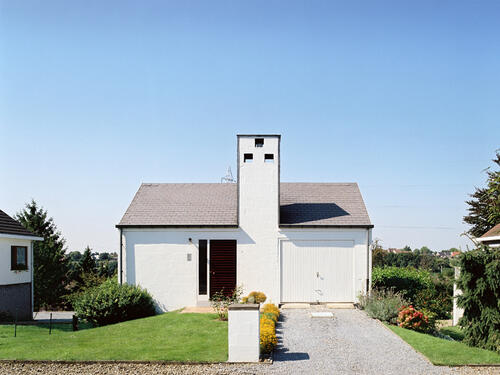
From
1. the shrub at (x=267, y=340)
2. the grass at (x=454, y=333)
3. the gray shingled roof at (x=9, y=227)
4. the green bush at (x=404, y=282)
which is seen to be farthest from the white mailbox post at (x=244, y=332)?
the gray shingled roof at (x=9, y=227)

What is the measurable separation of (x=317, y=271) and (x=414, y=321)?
5.01m

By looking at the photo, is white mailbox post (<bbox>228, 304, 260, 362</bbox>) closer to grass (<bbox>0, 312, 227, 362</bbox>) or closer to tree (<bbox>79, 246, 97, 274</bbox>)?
grass (<bbox>0, 312, 227, 362</bbox>)

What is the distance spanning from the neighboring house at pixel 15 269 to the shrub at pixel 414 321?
53.1 ft

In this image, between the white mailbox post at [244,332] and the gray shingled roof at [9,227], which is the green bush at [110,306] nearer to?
the gray shingled roof at [9,227]

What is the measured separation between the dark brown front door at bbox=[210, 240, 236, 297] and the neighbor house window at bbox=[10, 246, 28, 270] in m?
9.80

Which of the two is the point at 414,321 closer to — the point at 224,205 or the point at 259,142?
the point at 259,142

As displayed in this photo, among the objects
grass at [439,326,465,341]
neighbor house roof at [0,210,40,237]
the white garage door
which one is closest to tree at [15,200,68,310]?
neighbor house roof at [0,210,40,237]

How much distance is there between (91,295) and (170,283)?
3.27 m

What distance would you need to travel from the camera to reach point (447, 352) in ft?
38.4

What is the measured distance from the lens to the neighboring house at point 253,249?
18.8 m

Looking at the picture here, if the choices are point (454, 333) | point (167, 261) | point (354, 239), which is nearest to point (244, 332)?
point (167, 261)

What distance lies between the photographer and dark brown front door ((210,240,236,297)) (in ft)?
62.3

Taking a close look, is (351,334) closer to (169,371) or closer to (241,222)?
(169,371)

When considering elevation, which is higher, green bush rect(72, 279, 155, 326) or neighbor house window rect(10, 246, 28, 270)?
neighbor house window rect(10, 246, 28, 270)
